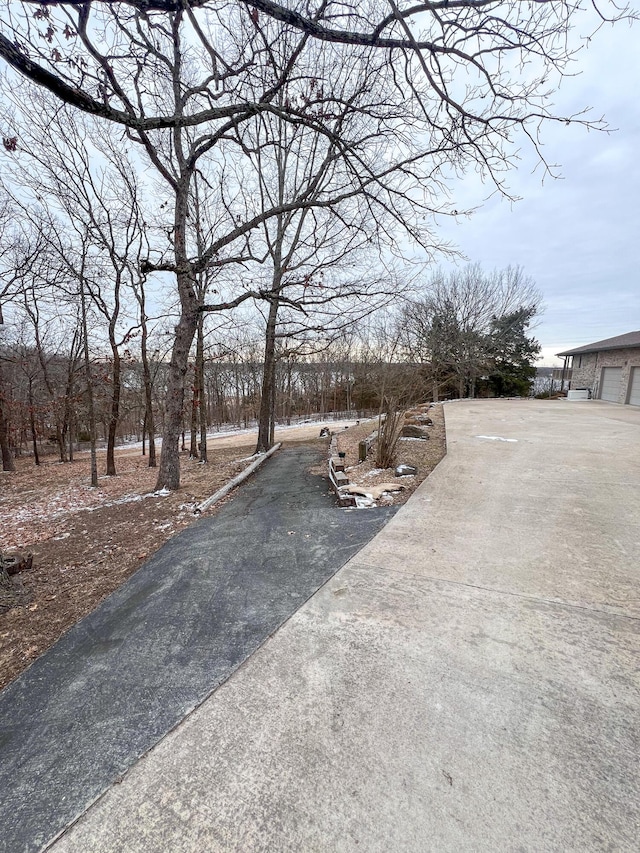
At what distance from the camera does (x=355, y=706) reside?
1.61 meters

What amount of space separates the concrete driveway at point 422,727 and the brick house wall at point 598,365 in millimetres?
18078

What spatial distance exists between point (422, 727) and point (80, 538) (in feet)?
13.8

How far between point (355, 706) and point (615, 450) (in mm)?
Result: 7270

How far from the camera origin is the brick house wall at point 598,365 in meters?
16.4

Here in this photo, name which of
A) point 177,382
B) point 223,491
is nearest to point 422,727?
point 223,491

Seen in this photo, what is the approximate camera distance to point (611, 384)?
17953mm

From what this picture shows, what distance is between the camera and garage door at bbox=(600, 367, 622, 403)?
17297 millimetres

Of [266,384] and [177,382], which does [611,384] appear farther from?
[177,382]

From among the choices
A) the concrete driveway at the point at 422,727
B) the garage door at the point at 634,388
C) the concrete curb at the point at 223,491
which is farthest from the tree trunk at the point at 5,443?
the garage door at the point at 634,388

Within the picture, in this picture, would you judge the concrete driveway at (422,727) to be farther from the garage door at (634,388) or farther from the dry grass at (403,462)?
the garage door at (634,388)

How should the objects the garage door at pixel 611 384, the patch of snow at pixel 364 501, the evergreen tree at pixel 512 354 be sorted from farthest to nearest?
1. the evergreen tree at pixel 512 354
2. the garage door at pixel 611 384
3. the patch of snow at pixel 364 501

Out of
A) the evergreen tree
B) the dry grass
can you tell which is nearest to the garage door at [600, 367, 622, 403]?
the evergreen tree

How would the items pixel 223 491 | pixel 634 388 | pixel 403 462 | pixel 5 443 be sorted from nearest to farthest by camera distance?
pixel 223 491 < pixel 403 462 < pixel 5 443 < pixel 634 388

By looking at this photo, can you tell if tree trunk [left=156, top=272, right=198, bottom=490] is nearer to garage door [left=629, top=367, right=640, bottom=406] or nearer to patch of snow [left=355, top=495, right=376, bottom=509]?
patch of snow [left=355, top=495, right=376, bottom=509]
